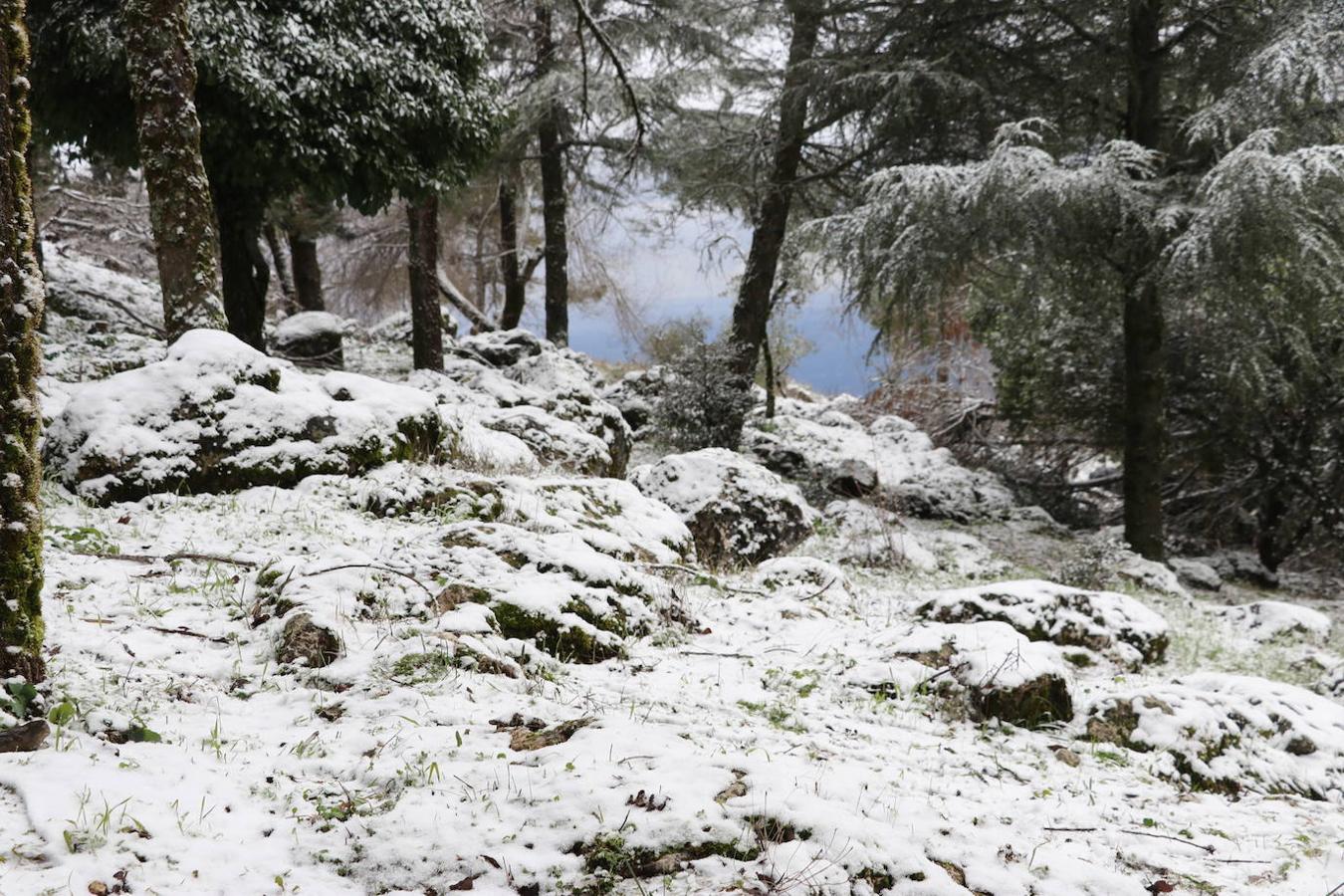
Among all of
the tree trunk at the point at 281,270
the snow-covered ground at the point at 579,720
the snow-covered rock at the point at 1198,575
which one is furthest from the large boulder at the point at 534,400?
the snow-covered rock at the point at 1198,575

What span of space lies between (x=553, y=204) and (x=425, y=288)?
4.03 metres

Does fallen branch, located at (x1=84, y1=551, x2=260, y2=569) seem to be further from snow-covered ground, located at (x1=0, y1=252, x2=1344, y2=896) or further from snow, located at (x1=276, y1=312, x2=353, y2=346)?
snow, located at (x1=276, y1=312, x2=353, y2=346)

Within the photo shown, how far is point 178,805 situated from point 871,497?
9.52 m

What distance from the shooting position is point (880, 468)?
1202 cm

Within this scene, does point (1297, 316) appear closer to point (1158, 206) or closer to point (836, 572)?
point (1158, 206)

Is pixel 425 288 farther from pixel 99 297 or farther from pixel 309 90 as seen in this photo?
pixel 99 297

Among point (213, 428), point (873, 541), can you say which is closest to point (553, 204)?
point (873, 541)

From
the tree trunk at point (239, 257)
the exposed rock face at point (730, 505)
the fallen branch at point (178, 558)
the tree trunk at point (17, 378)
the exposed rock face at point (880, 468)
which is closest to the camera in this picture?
the tree trunk at point (17, 378)

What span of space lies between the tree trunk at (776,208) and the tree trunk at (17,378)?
→ 9.53 m

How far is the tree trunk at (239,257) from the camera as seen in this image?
7.57m

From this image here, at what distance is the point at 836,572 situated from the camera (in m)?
5.93

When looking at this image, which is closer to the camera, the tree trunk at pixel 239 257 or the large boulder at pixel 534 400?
the tree trunk at pixel 239 257

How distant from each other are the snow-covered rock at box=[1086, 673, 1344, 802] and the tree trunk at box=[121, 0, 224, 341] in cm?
625

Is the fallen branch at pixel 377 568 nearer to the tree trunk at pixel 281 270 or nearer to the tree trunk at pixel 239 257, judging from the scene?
the tree trunk at pixel 239 257
